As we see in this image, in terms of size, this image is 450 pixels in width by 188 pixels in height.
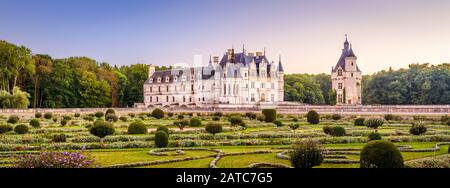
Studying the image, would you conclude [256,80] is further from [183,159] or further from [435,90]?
[183,159]

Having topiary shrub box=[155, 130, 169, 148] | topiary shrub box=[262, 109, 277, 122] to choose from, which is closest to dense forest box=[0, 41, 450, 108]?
topiary shrub box=[262, 109, 277, 122]

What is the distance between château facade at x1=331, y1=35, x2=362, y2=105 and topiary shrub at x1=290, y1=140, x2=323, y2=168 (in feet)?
182

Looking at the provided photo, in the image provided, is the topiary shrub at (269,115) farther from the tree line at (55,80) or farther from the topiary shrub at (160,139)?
the tree line at (55,80)

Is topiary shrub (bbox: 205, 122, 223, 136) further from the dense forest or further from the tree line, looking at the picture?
the tree line

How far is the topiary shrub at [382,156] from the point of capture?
11.3 meters

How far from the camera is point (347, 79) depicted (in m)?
67.1

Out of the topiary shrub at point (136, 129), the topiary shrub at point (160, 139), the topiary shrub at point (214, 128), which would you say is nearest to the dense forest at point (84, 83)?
the topiary shrub at point (136, 129)

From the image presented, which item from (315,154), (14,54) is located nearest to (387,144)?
(315,154)

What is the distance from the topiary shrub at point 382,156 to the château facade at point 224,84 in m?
52.2

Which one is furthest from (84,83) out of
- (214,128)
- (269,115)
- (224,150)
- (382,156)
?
(382,156)

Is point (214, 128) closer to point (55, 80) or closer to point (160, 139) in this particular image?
point (160, 139)

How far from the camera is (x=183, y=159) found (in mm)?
15648

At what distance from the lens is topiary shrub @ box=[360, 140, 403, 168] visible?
11297 mm
